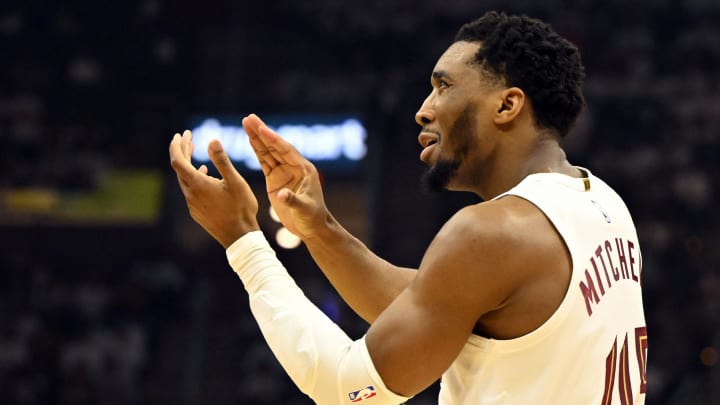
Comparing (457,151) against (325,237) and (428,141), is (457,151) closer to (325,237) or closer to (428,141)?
(428,141)

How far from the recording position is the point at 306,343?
223cm

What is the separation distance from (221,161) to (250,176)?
11.9m

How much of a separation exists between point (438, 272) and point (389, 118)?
463 inches

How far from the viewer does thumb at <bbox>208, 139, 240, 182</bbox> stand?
2.48m

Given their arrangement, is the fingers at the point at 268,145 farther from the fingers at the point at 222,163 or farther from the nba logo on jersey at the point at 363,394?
the nba logo on jersey at the point at 363,394

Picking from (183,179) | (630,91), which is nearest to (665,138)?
(630,91)

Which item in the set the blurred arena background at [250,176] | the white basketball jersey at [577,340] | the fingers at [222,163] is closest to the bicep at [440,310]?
the white basketball jersey at [577,340]

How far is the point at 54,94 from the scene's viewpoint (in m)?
15.3

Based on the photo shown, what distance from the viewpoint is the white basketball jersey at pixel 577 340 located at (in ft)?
7.14

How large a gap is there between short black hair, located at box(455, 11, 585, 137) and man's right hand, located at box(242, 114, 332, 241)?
0.57m

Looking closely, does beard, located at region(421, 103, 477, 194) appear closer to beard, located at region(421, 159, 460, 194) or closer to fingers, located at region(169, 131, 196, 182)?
beard, located at region(421, 159, 460, 194)

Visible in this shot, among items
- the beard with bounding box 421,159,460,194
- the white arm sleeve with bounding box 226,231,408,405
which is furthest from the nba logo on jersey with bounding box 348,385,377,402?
the beard with bounding box 421,159,460,194

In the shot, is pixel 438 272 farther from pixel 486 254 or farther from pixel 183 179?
pixel 183 179

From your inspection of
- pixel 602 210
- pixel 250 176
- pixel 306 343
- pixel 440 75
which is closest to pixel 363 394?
pixel 306 343
